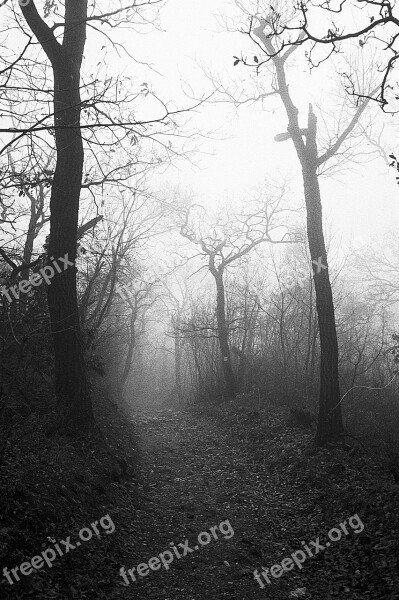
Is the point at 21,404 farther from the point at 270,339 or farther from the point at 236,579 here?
the point at 270,339

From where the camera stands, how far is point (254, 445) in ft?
32.9

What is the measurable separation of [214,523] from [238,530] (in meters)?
0.37

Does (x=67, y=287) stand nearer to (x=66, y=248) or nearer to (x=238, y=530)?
(x=66, y=248)

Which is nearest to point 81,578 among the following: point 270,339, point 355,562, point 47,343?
point 355,562

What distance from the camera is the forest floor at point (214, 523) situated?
165 inches

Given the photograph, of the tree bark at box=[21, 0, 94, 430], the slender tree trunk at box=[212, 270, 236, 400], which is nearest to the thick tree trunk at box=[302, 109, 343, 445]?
the tree bark at box=[21, 0, 94, 430]

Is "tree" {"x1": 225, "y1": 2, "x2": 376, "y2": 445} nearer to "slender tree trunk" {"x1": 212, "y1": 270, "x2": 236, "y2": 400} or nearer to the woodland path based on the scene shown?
the woodland path

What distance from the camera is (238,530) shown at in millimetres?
5844

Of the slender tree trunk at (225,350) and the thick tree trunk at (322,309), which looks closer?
the thick tree trunk at (322,309)

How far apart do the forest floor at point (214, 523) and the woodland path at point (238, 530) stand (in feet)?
0.05

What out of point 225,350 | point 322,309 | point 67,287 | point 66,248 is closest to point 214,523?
point 322,309

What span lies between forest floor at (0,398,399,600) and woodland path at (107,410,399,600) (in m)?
0.02

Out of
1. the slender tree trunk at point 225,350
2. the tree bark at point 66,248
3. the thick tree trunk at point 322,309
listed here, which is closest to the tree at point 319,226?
the thick tree trunk at point 322,309

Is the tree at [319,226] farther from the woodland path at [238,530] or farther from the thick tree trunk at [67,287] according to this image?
the thick tree trunk at [67,287]
